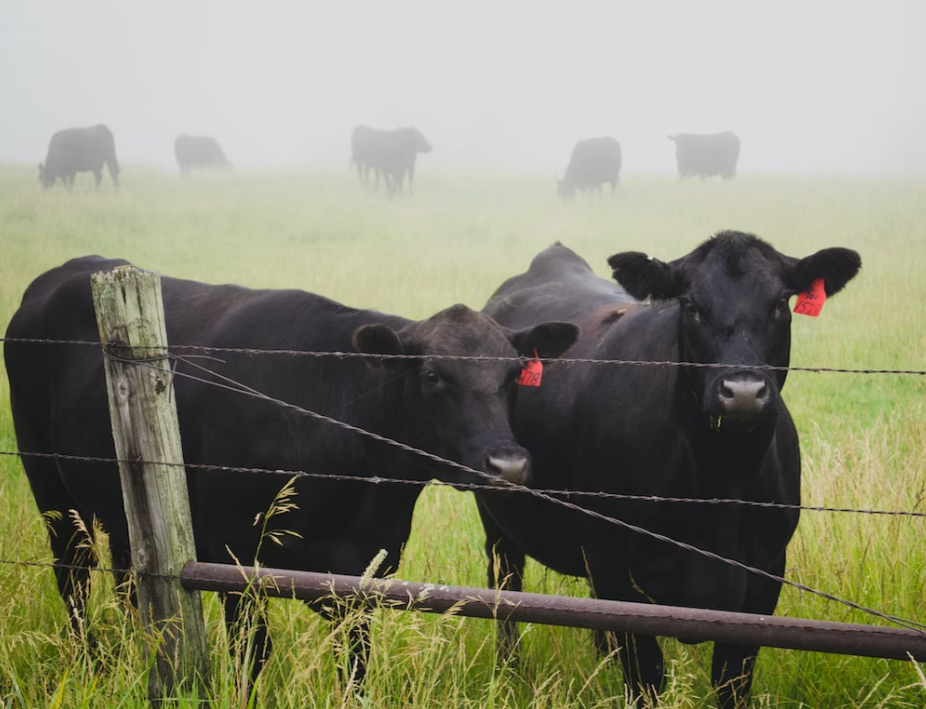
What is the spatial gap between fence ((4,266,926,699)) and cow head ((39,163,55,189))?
17525mm

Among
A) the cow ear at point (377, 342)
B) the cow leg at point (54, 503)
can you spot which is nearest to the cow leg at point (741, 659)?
the cow ear at point (377, 342)

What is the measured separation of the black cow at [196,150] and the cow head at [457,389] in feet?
143

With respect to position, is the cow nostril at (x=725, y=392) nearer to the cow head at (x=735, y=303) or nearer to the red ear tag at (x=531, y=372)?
the cow head at (x=735, y=303)

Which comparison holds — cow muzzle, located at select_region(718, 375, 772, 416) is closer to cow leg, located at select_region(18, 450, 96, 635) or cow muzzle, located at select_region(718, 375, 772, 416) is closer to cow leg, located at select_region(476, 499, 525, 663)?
cow leg, located at select_region(476, 499, 525, 663)

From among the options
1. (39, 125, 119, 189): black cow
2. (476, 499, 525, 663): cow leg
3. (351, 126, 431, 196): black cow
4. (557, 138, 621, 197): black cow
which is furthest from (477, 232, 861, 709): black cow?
(351, 126, 431, 196): black cow

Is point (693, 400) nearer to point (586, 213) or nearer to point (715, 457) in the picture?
point (715, 457)

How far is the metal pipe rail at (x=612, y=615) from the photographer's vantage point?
6.96 ft

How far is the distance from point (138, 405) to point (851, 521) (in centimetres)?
348

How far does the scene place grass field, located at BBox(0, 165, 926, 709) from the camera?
3088 mm

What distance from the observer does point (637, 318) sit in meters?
3.98

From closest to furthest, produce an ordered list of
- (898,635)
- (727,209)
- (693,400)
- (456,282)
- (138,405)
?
(898,635) → (138,405) → (693,400) → (456,282) → (727,209)

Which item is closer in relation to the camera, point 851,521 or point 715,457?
point 715,457

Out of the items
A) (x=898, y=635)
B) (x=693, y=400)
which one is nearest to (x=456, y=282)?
(x=693, y=400)

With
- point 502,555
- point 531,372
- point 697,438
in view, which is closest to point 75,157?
point 502,555
